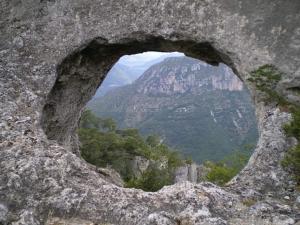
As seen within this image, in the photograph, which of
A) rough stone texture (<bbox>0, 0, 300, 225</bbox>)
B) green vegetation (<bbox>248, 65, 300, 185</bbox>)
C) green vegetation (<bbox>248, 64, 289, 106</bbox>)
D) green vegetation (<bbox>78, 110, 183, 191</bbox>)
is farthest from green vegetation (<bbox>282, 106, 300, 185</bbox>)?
green vegetation (<bbox>78, 110, 183, 191</bbox>)

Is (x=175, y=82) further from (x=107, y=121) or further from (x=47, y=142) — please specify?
(x=47, y=142)

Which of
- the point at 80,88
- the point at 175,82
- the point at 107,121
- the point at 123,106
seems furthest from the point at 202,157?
the point at 80,88

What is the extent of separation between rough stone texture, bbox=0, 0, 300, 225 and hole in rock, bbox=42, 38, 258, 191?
0.11 meters

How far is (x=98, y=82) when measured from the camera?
14102mm

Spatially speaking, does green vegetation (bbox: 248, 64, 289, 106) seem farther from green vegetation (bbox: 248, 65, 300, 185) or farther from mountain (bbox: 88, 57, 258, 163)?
mountain (bbox: 88, 57, 258, 163)

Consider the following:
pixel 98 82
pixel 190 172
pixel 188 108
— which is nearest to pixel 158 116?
pixel 188 108

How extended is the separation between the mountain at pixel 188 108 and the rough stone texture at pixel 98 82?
87.3m

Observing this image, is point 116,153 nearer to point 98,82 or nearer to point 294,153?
point 98,82

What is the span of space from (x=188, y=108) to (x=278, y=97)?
428ft

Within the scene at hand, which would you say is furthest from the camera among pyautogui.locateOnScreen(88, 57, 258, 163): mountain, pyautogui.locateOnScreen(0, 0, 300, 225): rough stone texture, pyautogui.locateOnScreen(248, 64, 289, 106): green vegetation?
pyautogui.locateOnScreen(88, 57, 258, 163): mountain

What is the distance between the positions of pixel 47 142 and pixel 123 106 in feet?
484

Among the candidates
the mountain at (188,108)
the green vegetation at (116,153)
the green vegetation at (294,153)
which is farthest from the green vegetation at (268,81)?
the mountain at (188,108)

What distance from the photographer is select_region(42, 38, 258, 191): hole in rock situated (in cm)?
1255

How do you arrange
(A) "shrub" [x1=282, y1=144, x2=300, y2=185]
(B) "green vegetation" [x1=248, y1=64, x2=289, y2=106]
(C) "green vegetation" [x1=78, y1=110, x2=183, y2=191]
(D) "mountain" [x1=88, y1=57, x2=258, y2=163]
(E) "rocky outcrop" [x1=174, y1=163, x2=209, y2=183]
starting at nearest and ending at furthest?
(A) "shrub" [x1=282, y1=144, x2=300, y2=185] → (B) "green vegetation" [x1=248, y1=64, x2=289, y2=106] → (C) "green vegetation" [x1=78, y1=110, x2=183, y2=191] → (E) "rocky outcrop" [x1=174, y1=163, x2=209, y2=183] → (D) "mountain" [x1=88, y1=57, x2=258, y2=163]
